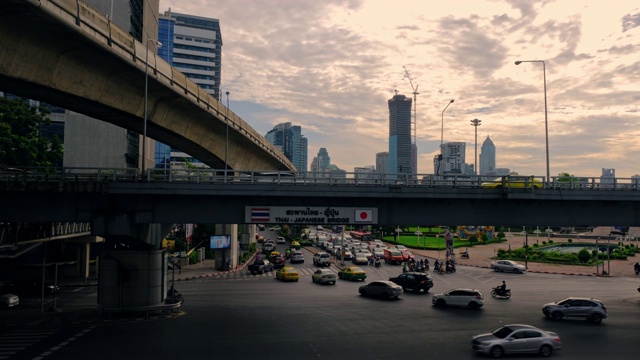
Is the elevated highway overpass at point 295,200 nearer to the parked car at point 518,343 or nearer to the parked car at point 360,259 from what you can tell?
the parked car at point 518,343

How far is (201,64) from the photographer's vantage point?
590 ft

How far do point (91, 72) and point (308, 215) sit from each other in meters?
13.8

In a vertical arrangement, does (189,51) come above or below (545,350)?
above

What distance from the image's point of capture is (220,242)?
51562mm

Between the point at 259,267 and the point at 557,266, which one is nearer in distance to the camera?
the point at 259,267

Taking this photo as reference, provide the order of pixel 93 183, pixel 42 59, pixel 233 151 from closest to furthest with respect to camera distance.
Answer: pixel 42 59 < pixel 93 183 < pixel 233 151

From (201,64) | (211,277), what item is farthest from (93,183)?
(201,64)

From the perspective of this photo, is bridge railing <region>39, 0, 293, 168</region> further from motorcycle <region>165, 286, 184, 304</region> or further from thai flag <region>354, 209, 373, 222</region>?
thai flag <region>354, 209, 373, 222</region>

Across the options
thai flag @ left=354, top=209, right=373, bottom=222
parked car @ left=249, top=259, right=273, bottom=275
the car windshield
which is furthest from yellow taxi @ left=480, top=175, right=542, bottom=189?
parked car @ left=249, top=259, right=273, bottom=275

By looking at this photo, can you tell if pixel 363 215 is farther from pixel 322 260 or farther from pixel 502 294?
pixel 322 260

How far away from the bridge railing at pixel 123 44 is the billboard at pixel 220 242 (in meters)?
17.3

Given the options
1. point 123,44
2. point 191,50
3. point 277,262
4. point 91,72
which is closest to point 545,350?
point 123,44

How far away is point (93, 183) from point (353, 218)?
14.8 metres

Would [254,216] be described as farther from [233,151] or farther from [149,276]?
[233,151]
